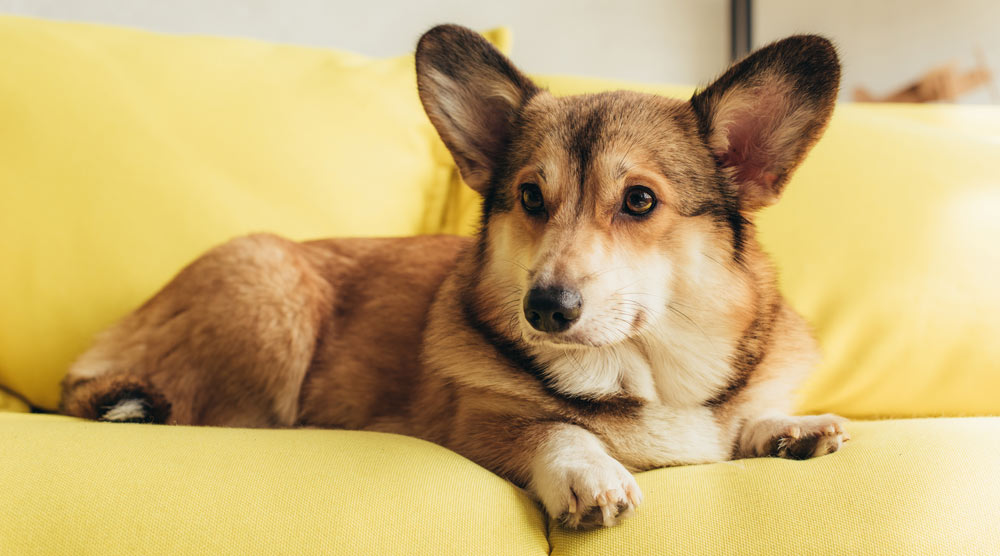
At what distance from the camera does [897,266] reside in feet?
5.87

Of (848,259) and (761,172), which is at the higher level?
(761,172)

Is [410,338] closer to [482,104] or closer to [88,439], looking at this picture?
[482,104]

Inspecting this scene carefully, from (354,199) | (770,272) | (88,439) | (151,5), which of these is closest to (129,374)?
(88,439)

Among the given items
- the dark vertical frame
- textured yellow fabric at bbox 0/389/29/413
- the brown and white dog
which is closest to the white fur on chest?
the brown and white dog

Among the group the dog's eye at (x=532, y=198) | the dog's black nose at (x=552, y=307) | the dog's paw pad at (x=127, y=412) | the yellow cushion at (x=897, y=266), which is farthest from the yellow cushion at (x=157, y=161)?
the dog's black nose at (x=552, y=307)

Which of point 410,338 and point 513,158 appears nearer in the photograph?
point 513,158

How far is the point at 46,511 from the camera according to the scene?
3.34ft

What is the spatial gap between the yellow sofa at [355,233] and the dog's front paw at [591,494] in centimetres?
3

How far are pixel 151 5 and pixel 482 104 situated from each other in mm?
1872

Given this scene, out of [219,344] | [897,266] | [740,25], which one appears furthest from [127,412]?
[740,25]

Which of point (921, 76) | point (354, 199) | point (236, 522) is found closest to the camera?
point (236, 522)

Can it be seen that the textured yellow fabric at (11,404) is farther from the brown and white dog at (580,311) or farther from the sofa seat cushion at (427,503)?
the sofa seat cushion at (427,503)

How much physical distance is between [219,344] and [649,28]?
91.9 inches

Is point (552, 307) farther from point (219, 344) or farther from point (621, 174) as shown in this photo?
point (219, 344)
